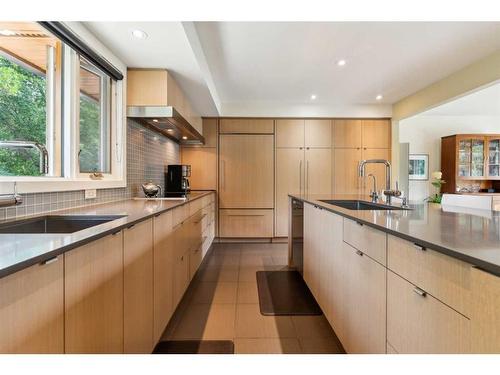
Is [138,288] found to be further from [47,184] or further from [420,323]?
[420,323]

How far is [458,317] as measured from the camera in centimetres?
73

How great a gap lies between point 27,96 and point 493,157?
25.1 feet

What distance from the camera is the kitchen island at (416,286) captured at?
66 centimetres

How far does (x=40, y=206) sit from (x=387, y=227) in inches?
73.0

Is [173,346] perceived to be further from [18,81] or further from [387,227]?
[18,81]

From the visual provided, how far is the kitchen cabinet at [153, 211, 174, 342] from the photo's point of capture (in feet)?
5.19

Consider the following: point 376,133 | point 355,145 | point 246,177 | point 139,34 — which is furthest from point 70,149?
point 376,133

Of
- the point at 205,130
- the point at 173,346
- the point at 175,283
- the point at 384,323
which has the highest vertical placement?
the point at 205,130

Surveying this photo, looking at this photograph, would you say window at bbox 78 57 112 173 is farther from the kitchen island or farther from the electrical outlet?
the kitchen island

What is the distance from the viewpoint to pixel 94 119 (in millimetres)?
2244

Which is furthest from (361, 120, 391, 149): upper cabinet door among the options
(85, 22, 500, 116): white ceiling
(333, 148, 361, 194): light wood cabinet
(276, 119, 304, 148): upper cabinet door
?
(276, 119, 304, 148): upper cabinet door

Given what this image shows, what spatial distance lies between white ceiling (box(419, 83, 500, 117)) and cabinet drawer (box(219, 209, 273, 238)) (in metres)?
3.54
